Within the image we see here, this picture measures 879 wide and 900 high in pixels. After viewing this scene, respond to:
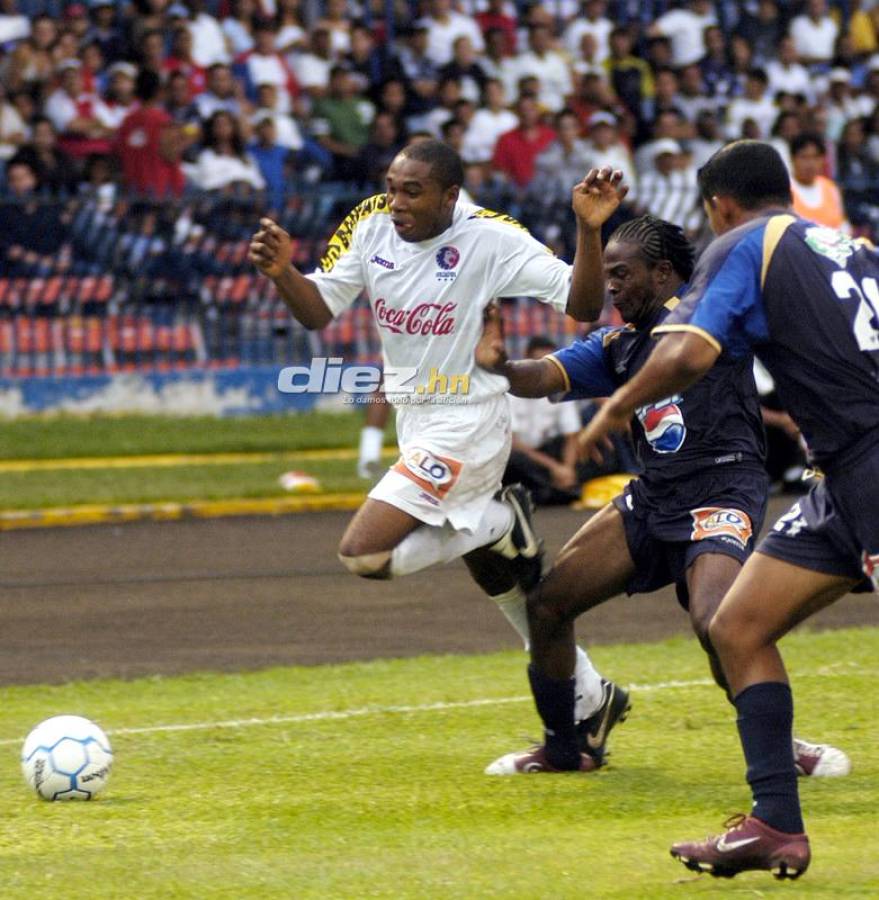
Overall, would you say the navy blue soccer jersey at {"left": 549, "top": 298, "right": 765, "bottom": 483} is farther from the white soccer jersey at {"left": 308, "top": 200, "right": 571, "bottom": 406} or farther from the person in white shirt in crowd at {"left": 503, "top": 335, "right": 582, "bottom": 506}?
the person in white shirt in crowd at {"left": 503, "top": 335, "right": 582, "bottom": 506}

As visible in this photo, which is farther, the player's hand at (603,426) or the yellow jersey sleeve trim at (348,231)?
the yellow jersey sleeve trim at (348,231)

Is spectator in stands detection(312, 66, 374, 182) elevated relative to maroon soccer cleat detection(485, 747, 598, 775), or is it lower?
elevated

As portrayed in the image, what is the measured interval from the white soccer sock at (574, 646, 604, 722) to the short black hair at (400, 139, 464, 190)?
6.31 feet

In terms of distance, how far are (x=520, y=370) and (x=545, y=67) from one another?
55.7ft

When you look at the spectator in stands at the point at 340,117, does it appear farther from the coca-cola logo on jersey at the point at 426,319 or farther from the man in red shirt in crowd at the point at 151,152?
the coca-cola logo on jersey at the point at 426,319

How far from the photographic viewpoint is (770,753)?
19.2 ft

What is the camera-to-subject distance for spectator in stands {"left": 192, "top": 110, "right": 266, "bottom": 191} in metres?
20.3

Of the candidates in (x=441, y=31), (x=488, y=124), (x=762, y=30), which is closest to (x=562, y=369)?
(x=488, y=124)

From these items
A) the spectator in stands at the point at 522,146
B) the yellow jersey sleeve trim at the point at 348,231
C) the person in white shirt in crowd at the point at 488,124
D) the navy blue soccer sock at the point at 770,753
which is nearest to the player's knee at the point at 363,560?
the yellow jersey sleeve trim at the point at 348,231

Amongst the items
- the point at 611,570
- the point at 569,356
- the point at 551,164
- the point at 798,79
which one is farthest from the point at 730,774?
the point at 798,79

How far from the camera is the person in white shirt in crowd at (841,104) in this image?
25.1m

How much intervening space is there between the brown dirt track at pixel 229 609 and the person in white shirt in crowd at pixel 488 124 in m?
7.37

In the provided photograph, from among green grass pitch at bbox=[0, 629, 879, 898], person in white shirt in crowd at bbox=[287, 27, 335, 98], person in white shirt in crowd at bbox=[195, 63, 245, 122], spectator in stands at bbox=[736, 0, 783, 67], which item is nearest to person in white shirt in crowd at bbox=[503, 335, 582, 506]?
person in white shirt in crowd at bbox=[195, 63, 245, 122]

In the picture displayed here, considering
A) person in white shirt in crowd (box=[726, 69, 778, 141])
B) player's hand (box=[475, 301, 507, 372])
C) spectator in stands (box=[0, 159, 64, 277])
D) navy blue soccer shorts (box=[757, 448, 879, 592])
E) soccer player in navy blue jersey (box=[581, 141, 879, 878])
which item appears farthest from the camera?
person in white shirt in crowd (box=[726, 69, 778, 141])
